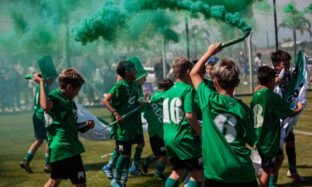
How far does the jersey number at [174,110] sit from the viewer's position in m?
5.62

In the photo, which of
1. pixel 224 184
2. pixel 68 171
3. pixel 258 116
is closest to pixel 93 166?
pixel 68 171

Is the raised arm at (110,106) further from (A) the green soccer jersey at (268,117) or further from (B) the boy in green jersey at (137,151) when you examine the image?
(A) the green soccer jersey at (268,117)

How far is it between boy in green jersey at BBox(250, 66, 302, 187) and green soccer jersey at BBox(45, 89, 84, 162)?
2032 mm

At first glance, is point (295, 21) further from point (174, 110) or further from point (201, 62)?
point (201, 62)

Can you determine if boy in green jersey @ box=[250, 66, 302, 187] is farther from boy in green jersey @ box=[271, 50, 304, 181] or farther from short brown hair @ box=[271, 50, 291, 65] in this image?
short brown hair @ box=[271, 50, 291, 65]

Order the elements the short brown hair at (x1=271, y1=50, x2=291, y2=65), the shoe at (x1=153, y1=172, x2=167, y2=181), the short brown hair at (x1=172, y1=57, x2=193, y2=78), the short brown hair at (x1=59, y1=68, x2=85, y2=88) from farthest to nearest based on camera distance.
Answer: the shoe at (x1=153, y1=172, x2=167, y2=181), the short brown hair at (x1=271, y1=50, x2=291, y2=65), the short brown hair at (x1=172, y1=57, x2=193, y2=78), the short brown hair at (x1=59, y1=68, x2=85, y2=88)

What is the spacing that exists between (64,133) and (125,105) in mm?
1838

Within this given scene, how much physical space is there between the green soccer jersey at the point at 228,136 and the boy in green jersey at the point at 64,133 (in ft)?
6.14

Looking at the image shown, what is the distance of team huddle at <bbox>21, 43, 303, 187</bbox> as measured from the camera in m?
4.24

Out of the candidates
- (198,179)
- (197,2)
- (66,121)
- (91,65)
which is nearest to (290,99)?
(198,179)

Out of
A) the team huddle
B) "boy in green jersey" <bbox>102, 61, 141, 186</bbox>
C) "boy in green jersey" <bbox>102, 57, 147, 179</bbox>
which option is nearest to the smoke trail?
"boy in green jersey" <bbox>102, 57, 147, 179</bbox>

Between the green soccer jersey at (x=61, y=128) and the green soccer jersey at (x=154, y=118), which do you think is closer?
the green soccer jersey at (x=61, y=128)

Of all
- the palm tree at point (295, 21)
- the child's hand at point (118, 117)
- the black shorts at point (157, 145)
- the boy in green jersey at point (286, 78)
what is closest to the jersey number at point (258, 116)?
the boy in green jersey at point (286, 78)

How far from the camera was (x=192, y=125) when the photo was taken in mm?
5250
